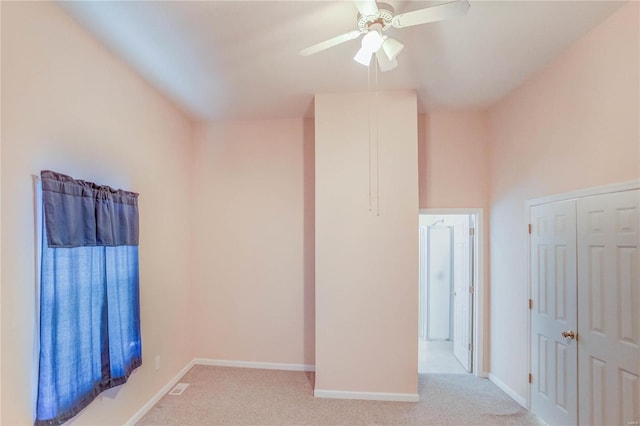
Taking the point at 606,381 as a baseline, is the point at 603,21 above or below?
above

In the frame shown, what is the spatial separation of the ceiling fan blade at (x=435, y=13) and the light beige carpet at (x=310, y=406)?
312 centimetres

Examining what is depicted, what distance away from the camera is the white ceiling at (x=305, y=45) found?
200cm

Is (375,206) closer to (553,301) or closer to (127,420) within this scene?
(553,301)

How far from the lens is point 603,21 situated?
6.86 feet

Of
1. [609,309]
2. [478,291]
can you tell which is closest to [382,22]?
[609,309]

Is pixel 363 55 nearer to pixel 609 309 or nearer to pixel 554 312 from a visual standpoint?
pixel 609 309

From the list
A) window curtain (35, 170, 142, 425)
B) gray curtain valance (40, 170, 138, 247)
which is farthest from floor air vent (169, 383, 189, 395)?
gray curtain valance (40, 170, 138, 247)

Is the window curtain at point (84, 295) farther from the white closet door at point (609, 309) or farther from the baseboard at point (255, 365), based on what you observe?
the white closet door at point (609, 309)

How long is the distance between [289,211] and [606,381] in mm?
3195

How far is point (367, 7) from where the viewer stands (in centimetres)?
171

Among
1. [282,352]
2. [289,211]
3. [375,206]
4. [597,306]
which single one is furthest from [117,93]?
[597,306]

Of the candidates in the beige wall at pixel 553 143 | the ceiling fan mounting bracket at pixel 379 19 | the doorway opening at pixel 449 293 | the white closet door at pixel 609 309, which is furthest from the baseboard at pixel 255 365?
the ceiling fan mounting bracket at pixel 379 19

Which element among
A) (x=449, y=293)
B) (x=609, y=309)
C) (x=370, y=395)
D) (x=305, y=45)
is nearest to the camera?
(x=609, y=309)

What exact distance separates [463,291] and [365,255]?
1783 mm
